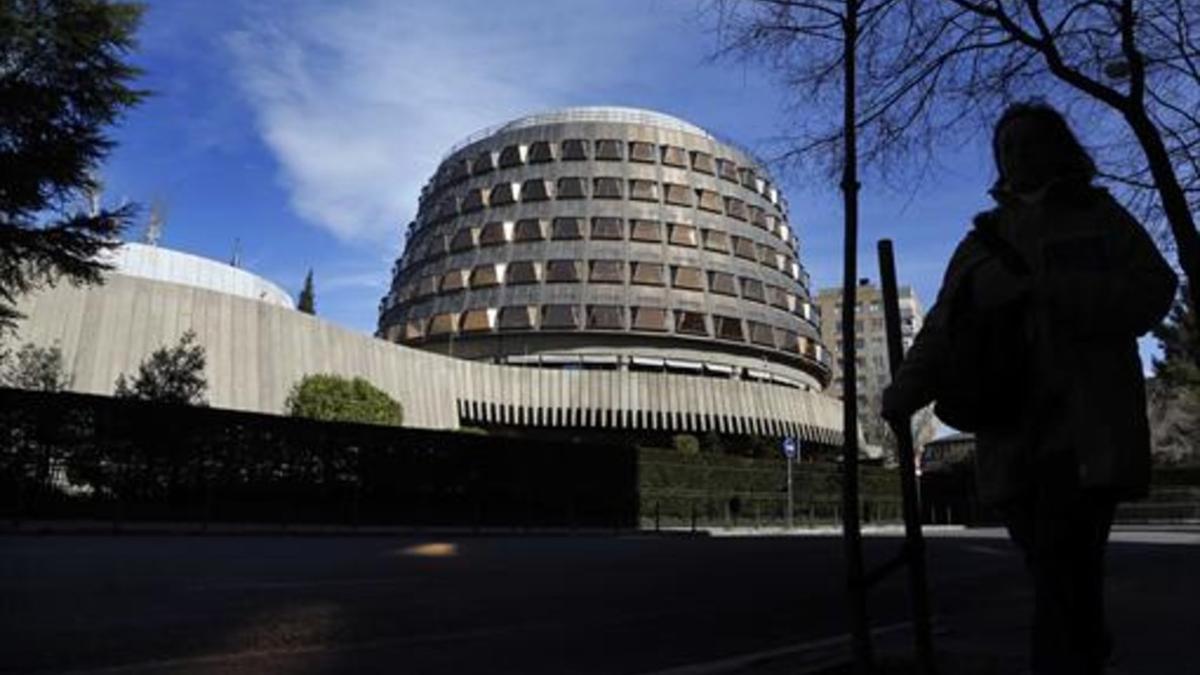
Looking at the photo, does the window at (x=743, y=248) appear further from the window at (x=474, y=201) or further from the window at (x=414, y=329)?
the window at (x=414, y=329)

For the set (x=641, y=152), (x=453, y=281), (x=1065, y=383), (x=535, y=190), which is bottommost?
(x=1065, y=383)

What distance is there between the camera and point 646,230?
9181 cm

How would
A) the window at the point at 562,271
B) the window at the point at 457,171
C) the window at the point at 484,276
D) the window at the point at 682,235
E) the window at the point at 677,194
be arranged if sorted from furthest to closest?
the window at the point at 457,171, the window at the point at 677,194, the window at the point at 682,235, the window at the point at 484,276, the window at the point at 562,271

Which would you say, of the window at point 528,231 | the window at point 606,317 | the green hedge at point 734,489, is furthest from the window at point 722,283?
the green hedge at point 734,489

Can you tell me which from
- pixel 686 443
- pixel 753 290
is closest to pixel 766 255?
pixel 753 290

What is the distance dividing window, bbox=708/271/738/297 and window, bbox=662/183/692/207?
628 cm

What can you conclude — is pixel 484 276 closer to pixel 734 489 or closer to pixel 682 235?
pixel 682 235

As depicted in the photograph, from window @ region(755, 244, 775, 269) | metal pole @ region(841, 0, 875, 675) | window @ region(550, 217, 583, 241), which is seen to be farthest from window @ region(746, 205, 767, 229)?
metal pole @ region(841, 0, 875, 675)

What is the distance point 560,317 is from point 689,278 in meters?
11.2

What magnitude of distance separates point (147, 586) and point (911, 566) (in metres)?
6.91

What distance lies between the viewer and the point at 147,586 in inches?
391

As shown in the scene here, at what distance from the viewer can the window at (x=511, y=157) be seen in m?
94.6

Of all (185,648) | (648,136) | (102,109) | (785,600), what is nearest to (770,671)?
(185,648)

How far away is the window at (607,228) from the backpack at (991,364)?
289ft
